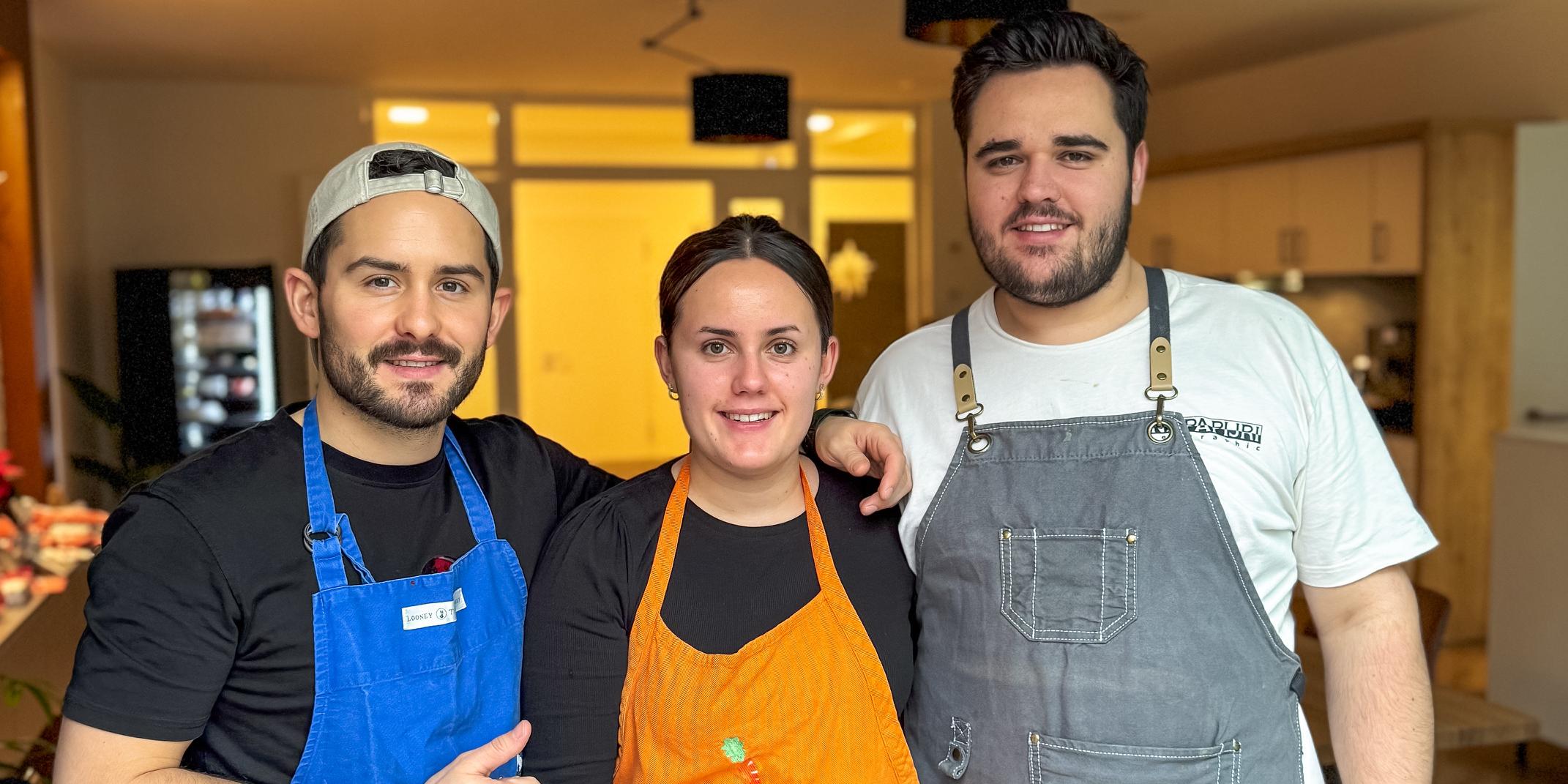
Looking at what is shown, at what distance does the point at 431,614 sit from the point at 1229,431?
107 cm

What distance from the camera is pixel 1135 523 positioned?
5.11 feet

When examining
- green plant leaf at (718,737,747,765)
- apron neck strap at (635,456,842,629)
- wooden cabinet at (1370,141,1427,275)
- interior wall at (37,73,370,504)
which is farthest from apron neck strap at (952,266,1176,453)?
interior wall at (37,73,370,504)

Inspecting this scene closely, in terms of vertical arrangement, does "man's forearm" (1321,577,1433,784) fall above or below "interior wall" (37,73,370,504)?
below

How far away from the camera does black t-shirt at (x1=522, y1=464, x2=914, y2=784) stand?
4.91ft

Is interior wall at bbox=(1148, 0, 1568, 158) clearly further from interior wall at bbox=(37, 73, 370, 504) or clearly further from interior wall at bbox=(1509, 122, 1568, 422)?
interior wall at bbox=(37, 73, 370, 504)

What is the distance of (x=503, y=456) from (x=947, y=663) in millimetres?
716

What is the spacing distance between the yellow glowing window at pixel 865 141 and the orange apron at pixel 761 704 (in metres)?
7.95

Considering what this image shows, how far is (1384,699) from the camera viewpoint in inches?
61.3

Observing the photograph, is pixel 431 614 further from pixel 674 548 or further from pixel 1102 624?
pixel 1102 624

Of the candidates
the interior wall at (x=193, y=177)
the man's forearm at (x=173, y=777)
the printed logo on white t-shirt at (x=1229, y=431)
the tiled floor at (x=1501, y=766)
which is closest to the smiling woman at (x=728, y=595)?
the man's forearm at (x=173, y=777)

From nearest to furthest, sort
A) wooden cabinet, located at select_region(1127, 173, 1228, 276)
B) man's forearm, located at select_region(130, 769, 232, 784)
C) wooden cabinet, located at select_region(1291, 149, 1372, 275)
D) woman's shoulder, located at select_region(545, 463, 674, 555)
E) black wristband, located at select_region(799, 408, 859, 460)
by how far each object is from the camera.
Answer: man's forearm, located at select_region(130, 769, 232, 784)
woman's shoulder, located at select_region(545, 463, 674, 555)
black wristband, located at select_region(799, 408, 859, 460)
wooden cabinet, located at select_region(1291, 149, 1372, 275)
wooden cabinet, located at select_region(1127, 173, 1228, 276)

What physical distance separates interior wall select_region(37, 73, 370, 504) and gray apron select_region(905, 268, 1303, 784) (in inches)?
278

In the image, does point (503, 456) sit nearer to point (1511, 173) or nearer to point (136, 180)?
point (1511, 173)

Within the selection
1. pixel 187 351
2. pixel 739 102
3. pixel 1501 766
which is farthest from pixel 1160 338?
pixel 187 351
